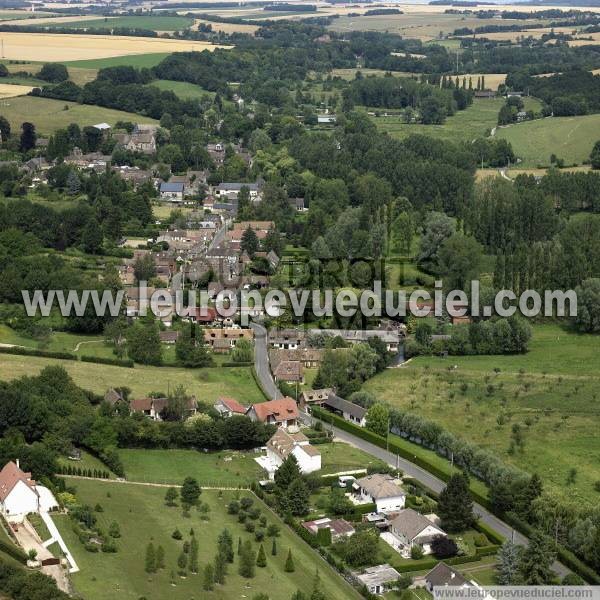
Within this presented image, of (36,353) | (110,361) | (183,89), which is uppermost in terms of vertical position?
(183,89)

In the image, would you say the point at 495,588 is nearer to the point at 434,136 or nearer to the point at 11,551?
the point at 11,551

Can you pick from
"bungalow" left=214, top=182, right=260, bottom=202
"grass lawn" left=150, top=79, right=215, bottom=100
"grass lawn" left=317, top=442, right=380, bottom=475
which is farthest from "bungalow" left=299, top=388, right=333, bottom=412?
"grass lawn" left=150, top=79, right=215, bottom=100

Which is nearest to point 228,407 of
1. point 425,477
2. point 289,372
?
point 289,372

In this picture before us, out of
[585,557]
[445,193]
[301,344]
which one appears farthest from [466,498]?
[445,193]

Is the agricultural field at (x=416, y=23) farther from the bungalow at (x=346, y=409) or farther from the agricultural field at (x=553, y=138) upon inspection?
the bungalow at (x=346, y=409)

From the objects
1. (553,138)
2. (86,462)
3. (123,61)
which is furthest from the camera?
(123,61)

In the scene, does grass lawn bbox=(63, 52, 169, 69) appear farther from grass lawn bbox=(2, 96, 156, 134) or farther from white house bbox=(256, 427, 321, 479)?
white house bbox=(256, 427, 321, 479)

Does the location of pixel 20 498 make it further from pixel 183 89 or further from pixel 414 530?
pixel 183 89
